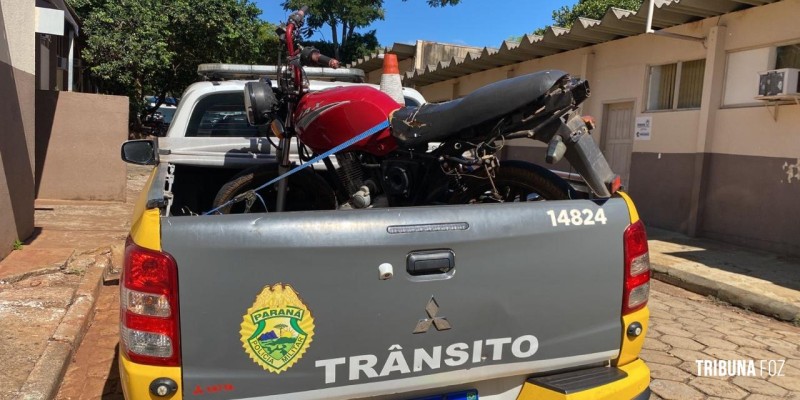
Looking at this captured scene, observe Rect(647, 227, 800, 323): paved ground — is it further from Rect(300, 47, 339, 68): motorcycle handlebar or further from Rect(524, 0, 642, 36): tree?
Rect(524, 0, 642, 36): tree

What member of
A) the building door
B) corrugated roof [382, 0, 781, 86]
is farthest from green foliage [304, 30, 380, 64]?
the building door

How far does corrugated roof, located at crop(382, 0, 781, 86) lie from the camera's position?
8477 millimetres

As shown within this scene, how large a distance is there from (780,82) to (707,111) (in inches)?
52.0

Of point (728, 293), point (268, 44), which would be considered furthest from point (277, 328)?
point (268, 44)

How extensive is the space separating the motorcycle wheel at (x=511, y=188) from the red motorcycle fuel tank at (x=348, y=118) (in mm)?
438

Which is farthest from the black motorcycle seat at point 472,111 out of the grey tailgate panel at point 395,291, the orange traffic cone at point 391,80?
the orange traffic cone at point 391,80

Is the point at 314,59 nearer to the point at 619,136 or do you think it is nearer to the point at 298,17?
the point at 298,17

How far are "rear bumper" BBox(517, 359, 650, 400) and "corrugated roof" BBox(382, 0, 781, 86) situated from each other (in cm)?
740

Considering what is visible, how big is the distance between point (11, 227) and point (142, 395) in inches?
217

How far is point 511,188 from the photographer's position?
9.89 feet

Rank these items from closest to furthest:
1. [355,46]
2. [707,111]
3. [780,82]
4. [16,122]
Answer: [16,122] < [780,82] < [707,111] < [355,46]

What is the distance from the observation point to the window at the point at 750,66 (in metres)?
8.06

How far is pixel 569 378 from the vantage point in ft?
7.62

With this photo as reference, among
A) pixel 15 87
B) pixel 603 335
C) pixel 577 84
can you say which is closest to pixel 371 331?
pixel 603 335
